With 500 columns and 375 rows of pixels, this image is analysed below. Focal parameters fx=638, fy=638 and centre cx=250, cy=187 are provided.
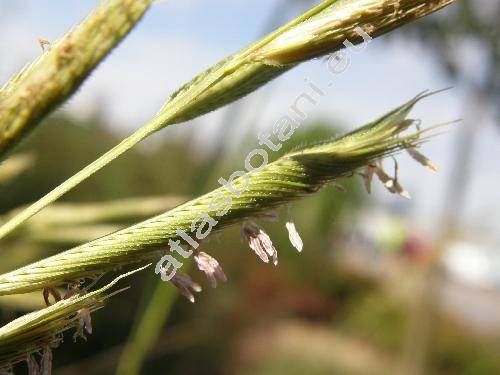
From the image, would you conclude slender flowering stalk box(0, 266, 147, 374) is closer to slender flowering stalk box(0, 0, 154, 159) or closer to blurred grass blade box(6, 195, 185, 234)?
slender flowering stalk box(0, 0, 154, 159)

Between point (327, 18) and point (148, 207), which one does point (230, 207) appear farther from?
point (148, 207)

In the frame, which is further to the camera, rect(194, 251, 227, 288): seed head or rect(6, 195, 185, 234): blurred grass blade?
rect(6, 195, 185, 234): blurred grass blade

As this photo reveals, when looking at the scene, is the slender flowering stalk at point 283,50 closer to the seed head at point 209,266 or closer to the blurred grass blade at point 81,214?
the seed head at point 209,266

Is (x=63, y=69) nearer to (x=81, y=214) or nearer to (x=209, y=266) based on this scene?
(x=209, y=266)

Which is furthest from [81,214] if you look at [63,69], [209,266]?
[63,69]

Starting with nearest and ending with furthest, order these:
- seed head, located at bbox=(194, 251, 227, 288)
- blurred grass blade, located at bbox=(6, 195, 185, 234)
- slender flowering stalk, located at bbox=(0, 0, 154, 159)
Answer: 1. slender flowering stalk, located at bbox=(0, 0, 154, 159)
2. seed head, located at bbox=(194, 251, 227, 288)
3. blurred grass blade, located at bbox=(6, 195, 185, 234)

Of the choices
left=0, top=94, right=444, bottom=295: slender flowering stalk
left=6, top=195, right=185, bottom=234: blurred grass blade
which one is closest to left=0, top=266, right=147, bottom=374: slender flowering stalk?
left=0, top=94, right=444, bottom=295: slender flowering stalk
